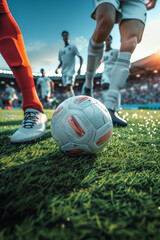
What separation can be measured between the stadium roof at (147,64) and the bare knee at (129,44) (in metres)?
15.8

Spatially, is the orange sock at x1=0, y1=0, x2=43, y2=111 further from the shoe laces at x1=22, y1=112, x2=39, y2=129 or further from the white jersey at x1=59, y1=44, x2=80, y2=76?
the white jersey at x1=59, y1=44, x2=80, y2=76

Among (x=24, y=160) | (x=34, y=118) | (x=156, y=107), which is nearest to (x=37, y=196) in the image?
(x=24, y=160)

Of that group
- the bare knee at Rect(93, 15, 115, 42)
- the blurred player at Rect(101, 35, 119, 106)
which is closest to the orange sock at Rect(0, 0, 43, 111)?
the bare knee at Rect(93, 15, 115, 42)

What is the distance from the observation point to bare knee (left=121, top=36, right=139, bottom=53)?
6.66 feet

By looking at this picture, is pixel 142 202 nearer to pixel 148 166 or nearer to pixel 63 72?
pixel 148 166

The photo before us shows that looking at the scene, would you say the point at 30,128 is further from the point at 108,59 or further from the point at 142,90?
the point at 142,90

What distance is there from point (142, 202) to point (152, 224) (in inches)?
4.8

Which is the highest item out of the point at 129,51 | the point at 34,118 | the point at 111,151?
the point at 129,51

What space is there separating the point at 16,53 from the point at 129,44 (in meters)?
1.67

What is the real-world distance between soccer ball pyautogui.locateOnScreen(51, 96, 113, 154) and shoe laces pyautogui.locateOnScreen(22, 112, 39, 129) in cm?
54

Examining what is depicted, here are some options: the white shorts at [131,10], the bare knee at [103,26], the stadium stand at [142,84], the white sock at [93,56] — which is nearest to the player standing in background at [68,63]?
the white sock at [93,56]

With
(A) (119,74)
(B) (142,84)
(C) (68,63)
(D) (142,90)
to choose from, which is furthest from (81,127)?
(B) (142,84)

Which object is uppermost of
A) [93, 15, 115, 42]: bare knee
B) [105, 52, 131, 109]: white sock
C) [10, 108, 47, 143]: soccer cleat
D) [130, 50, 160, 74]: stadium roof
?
[130, 50, 160, 74]: stadium roof

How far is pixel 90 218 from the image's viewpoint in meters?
0.51
